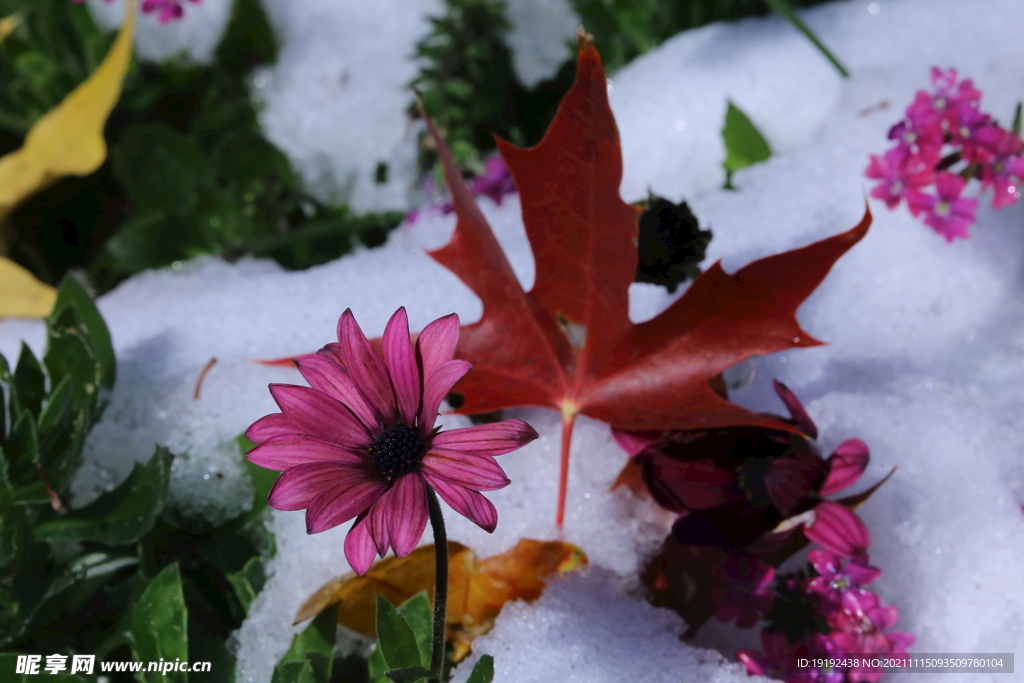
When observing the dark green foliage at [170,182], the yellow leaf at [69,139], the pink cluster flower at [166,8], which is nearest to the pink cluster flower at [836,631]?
the dark green foliage at [170,182]

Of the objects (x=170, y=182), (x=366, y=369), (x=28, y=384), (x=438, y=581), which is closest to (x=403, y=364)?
(x=366, y=369)

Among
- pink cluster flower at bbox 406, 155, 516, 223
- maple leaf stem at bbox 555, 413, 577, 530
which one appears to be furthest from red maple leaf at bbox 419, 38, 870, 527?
pink cluster flower at bbox 406, 155, 516, 223

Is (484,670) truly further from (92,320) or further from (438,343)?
(92,320)

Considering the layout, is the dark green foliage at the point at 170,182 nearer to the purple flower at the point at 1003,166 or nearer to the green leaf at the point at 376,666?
the green leaf at the point at 376,666

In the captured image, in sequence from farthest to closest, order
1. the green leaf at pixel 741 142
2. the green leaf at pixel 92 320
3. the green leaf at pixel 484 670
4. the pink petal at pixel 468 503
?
the green leaf at pixel 741 142 < the green leaf at pixel 92 320 < the green leaf at pixel 484 670 < the pink petal at pixel 468 503

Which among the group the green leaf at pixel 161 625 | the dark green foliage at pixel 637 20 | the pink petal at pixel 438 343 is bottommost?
the green leaf at pixel 161 625

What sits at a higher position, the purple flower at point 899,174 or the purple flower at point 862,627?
the purple flower at point 899,174
